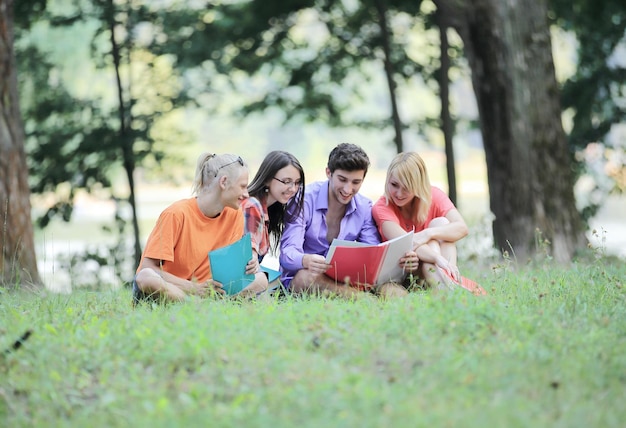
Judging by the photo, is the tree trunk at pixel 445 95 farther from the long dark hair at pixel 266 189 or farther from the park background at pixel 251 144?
the long dark hair at pixel 266 189

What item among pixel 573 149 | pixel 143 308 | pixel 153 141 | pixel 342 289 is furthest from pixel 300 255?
pixel 573 149

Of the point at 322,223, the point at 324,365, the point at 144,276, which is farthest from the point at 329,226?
the point at 324,365

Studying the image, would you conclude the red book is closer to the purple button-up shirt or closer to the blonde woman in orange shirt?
the purple button-up shirt

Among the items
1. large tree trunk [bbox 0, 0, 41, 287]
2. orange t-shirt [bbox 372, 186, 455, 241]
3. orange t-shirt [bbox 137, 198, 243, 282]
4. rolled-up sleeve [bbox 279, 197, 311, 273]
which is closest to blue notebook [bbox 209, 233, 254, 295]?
orange t-shirt [bbox 137, 198, 243, 282]

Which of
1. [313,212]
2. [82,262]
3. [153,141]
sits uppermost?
[153,141]

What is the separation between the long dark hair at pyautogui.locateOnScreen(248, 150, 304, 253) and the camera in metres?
5.95

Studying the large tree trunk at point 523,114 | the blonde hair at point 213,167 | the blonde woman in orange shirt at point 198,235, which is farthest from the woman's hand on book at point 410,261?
the large tree trunk at point 523,114

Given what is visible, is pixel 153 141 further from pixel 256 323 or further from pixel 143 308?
pixel 256 323

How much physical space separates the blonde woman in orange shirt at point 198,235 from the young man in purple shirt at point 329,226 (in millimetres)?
338

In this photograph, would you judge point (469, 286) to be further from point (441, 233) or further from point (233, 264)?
point (233, 264)

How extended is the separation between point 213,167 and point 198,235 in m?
0.47

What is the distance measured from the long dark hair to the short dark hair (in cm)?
26

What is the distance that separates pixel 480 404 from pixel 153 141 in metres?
9.49

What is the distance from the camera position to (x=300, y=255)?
5887 mm
